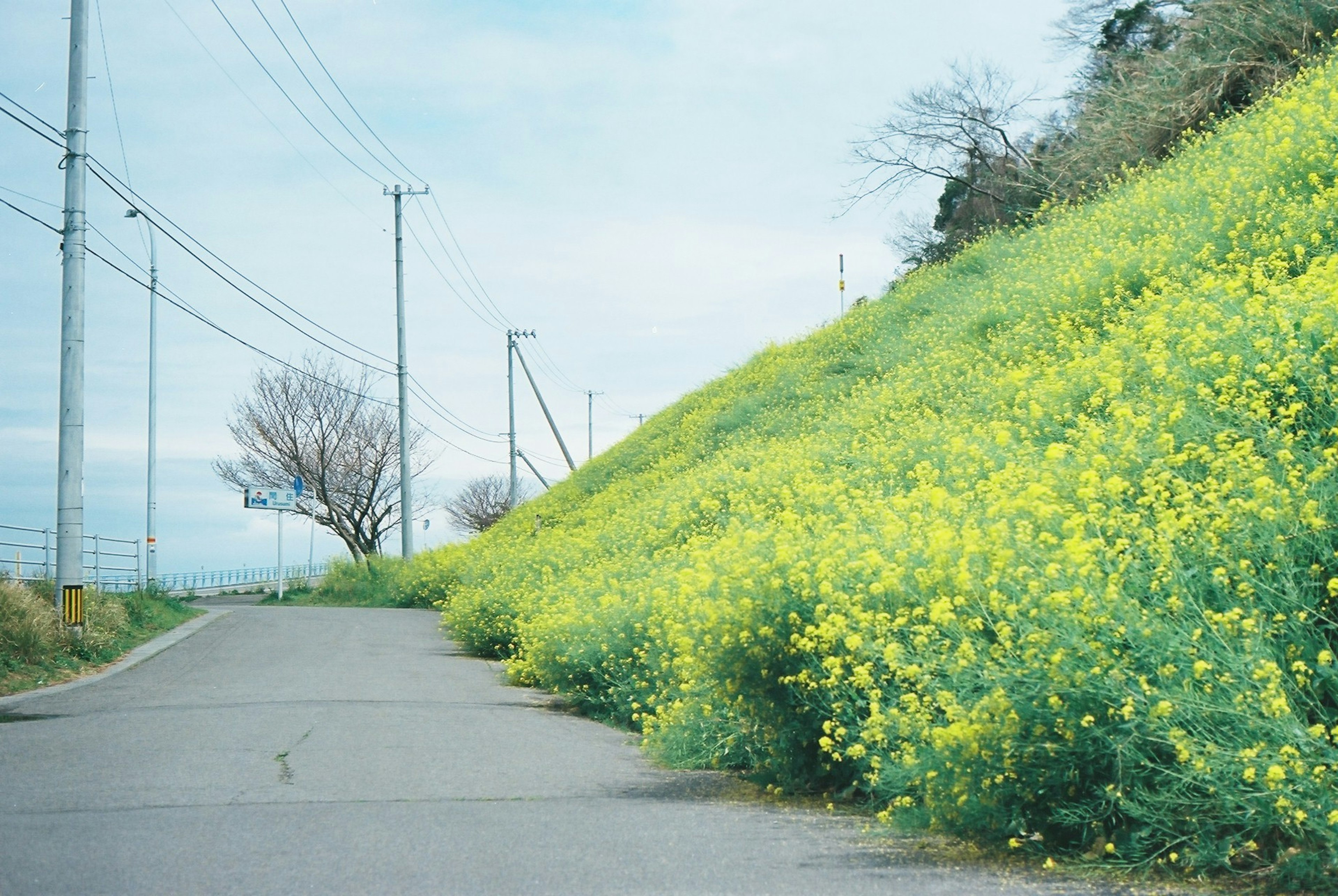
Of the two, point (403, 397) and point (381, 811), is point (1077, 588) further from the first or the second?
point (403, 397)

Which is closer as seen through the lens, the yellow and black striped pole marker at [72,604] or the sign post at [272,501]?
the yellow and black striped pole marker at [72,604]

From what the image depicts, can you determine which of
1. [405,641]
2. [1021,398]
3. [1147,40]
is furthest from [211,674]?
[1147,40]

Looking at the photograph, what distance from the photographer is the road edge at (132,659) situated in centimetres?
1256

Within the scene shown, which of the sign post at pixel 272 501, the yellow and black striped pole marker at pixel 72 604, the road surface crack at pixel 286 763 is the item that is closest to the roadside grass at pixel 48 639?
the yellow and black striped pole marker at pixel 72 604

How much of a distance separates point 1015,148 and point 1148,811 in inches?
1156

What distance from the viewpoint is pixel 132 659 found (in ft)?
53.0

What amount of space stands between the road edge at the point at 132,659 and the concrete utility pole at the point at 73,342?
1.01 meters

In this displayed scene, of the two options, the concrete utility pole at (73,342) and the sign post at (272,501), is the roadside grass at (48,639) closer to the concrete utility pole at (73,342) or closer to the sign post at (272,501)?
the concrete utility pole at (73,342)

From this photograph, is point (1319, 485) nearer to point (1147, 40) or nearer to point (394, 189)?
point (1147, 40)

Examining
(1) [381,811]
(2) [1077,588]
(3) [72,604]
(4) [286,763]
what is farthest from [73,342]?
(2) [1077,588]

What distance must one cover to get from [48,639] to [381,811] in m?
10.5

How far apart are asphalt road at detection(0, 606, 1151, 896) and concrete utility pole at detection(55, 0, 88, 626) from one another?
433 cm

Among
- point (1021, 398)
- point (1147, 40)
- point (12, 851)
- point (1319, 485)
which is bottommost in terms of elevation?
point (12, 851)

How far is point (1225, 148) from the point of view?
19156 mm
